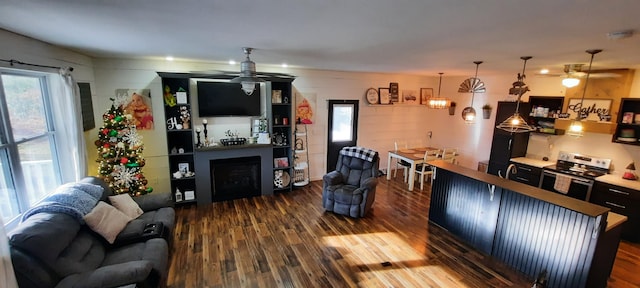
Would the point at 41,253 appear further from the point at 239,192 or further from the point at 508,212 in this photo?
the point at 508,212

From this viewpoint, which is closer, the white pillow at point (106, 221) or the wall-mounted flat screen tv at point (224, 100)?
the white pillow at point (106, 221)

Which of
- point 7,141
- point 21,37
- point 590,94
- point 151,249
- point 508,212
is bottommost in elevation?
point 151,249

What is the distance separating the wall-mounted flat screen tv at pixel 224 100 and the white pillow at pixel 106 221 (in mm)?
2332

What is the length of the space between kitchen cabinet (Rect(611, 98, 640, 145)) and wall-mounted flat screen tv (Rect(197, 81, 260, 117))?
5936mm

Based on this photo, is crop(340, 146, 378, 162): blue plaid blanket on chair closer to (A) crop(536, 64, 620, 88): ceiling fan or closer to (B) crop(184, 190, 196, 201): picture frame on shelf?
(A) crop(536, 64, 620, 88): ceiling fan

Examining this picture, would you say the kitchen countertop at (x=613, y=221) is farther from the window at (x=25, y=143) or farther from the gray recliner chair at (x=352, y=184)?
the window at (x=25, y=143)

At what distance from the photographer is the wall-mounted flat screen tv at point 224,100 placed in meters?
4.86

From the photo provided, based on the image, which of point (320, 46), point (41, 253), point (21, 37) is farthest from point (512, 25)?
point (21, 37)

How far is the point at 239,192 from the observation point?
521 cm

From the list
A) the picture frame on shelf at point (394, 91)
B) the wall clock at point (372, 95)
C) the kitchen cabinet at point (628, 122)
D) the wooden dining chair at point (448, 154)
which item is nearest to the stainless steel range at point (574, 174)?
the kitchen cabinet at point (628, 122)

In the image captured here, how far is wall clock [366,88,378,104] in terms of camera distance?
6.38 meters

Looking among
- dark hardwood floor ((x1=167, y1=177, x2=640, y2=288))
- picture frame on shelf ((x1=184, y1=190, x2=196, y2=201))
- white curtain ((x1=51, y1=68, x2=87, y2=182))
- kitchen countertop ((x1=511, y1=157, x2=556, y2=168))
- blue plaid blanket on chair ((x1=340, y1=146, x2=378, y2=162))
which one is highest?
white curtain ((x1=51, y1=68, x2=87, y2=182))

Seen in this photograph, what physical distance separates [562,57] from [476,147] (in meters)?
3.39

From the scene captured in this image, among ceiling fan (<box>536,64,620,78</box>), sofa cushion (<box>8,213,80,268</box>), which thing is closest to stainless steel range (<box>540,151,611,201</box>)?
ceiling fan (<box>536,64,620,78</box>)
